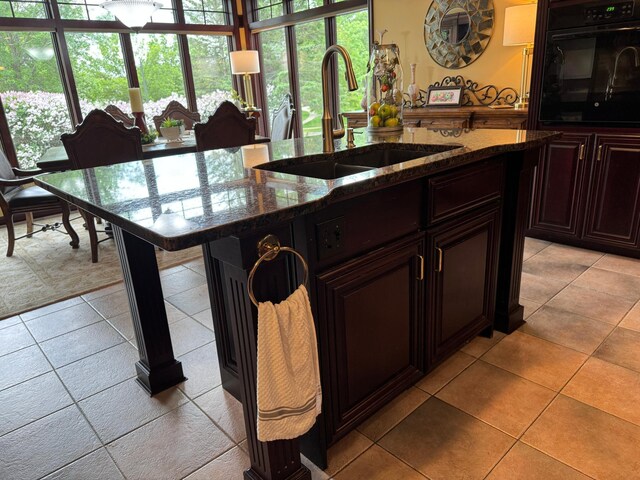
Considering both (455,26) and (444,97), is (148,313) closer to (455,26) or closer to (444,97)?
(444,97)

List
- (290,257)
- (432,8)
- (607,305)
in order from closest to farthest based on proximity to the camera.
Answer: (290,257)
(607,305)
(432,8)

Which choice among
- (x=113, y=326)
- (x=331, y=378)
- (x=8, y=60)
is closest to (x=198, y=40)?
(x=8, y=60)

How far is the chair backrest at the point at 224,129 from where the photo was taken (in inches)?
137

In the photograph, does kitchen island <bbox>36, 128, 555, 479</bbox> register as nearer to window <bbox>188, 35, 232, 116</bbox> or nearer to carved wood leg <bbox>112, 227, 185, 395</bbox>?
carved wood leg <bbox>112, 227, 185, 395</bbox>

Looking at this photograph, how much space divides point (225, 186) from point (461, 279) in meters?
1.08

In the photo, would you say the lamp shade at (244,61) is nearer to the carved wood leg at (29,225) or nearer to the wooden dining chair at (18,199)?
the wooden dining chair at (18,199)

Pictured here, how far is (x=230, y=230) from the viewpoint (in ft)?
3.05

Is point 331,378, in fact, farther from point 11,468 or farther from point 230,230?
point 11,468

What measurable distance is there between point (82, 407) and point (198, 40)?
Answer: 5380mm

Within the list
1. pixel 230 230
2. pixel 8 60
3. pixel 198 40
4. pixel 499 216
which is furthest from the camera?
pixel 198 40

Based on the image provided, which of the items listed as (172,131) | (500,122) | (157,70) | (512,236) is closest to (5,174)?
(172,131)

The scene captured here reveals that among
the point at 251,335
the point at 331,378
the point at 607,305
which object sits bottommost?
the point at 607,305

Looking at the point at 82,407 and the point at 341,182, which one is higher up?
the point at 341,182

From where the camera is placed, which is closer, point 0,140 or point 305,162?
point 305,162
